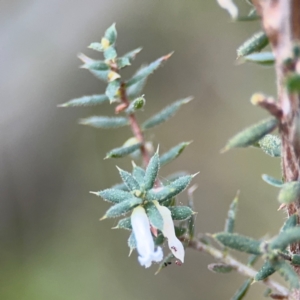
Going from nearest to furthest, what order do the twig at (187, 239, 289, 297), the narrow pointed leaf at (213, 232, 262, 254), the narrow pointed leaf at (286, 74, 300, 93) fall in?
the narrow pointed leaf at (286, 74, 300, 93)
the narrow pointed leaf at (213, 232, 262, 254)
the twig at (187, 239, 289, 297)

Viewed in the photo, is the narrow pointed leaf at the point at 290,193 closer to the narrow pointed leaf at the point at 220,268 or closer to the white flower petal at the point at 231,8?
the white flower petal at the point at 231,8

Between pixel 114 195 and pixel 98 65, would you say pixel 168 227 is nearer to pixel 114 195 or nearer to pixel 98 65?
pixel 114 195

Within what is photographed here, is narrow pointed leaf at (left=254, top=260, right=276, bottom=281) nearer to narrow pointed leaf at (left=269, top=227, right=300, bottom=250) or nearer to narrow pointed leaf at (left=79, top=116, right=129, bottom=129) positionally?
narrow pointed leaf at (left=269, top=227, right=300, bottom=250)

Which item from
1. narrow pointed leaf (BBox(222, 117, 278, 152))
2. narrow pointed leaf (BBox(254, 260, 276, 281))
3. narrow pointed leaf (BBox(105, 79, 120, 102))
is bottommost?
narrow pointed leaf (BBox(254, 260, 276, 281))

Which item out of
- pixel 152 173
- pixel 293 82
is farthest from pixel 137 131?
pixel 293 82

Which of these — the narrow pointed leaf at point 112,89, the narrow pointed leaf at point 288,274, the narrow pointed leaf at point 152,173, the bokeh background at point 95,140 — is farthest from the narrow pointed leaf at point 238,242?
the bokeh background at point 95,140

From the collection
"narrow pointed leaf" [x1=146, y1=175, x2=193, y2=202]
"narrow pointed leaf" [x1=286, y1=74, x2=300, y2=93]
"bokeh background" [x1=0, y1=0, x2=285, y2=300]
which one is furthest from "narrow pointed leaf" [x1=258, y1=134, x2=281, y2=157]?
"bokeh background" [x1=0, y1=0, x2=285, y2=300]

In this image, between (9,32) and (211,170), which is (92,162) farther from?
(9,32)
